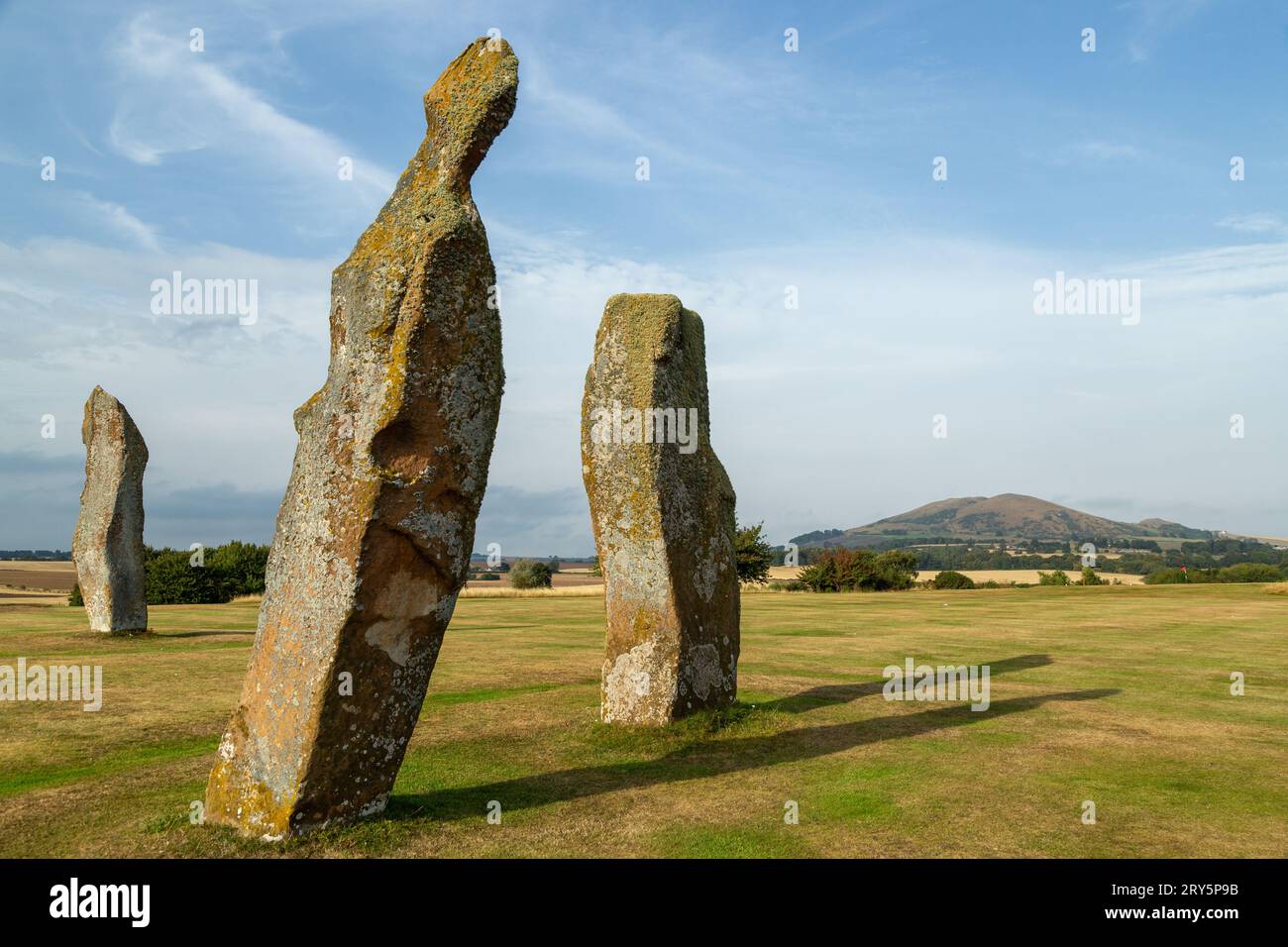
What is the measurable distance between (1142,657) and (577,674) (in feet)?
42.6

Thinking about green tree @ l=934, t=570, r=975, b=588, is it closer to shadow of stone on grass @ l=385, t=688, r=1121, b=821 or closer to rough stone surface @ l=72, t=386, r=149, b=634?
shadow of stone on grass @ l=385, t=688, r=1121, b=821

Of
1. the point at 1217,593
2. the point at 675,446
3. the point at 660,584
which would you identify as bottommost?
the point at 1217,593

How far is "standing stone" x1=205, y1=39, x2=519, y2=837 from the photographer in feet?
25.3

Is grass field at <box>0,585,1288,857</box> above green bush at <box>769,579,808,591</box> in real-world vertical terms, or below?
above

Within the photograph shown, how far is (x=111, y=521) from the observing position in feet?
75.9

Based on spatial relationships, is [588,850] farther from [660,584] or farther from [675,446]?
[675,446]

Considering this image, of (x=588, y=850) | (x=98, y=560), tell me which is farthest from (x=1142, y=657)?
(x=98, y=560)

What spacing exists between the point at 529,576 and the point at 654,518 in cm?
5129

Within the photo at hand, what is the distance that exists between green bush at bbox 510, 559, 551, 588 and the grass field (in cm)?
4050

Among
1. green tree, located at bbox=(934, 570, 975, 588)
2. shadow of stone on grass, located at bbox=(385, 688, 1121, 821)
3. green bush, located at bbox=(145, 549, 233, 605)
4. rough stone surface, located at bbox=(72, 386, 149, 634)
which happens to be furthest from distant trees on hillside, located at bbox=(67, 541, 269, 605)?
green tree, located at bbox=(934, 570, 975, 588)

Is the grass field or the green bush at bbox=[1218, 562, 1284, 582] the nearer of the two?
the grass field

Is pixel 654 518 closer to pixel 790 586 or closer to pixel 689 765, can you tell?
pixel 689 765

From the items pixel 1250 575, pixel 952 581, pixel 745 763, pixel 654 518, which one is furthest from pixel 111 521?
pixel 1250 575

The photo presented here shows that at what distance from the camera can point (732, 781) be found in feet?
34.3
